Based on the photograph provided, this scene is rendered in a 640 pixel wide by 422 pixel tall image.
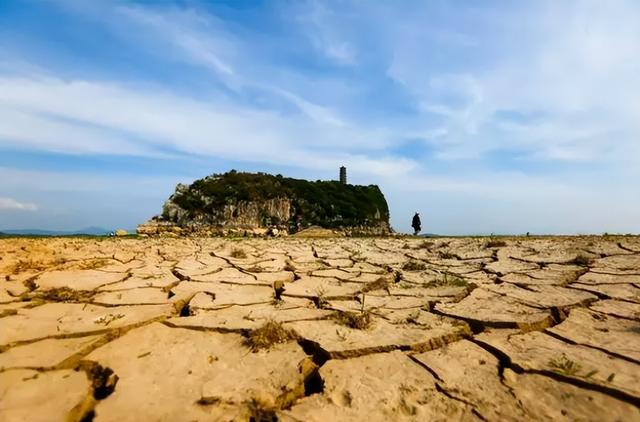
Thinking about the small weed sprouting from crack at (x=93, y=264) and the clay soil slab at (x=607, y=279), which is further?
the small weed sprouting from crack at (x=93, y=264)

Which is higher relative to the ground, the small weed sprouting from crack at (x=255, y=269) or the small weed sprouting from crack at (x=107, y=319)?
the small weed sprouting from crack at (x=255, y=269)

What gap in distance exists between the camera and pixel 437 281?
3.74 meters

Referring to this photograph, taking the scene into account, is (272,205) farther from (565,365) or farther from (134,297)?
(565,365)

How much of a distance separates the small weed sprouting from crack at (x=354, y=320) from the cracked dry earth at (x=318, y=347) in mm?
13

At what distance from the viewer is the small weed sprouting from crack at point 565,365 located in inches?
66.6

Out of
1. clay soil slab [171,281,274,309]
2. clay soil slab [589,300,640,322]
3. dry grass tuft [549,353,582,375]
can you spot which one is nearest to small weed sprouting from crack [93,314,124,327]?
clay soil slab [171,281,274,309]

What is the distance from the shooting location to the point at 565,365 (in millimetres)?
1748

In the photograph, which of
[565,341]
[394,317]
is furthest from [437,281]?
[565,341]

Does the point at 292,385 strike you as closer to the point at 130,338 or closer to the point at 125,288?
the point at 130,338

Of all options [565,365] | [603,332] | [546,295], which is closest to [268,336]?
[565,365]

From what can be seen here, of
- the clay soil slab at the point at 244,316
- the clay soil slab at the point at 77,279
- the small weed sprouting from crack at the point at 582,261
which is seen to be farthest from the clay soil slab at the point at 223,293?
the small weed sprouting from crack at the point at 582,261

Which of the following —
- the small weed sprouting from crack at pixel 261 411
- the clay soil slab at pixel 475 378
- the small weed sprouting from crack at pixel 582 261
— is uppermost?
the small weed sprouting from crack at pixel 582 261

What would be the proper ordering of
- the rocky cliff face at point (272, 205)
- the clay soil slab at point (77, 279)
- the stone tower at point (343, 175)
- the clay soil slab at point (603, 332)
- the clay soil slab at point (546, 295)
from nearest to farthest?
the clay soil slab at point (603, 332)
the clay soil slab at point (546, 295)
the clay soil slab at point (77, 279)
the rocky cliff face at point (272, 205)
the stone tower at point (343, 175)

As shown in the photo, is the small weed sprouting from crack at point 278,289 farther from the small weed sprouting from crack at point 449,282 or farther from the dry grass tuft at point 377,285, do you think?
the small weed sprouting from crack at point 449,282
